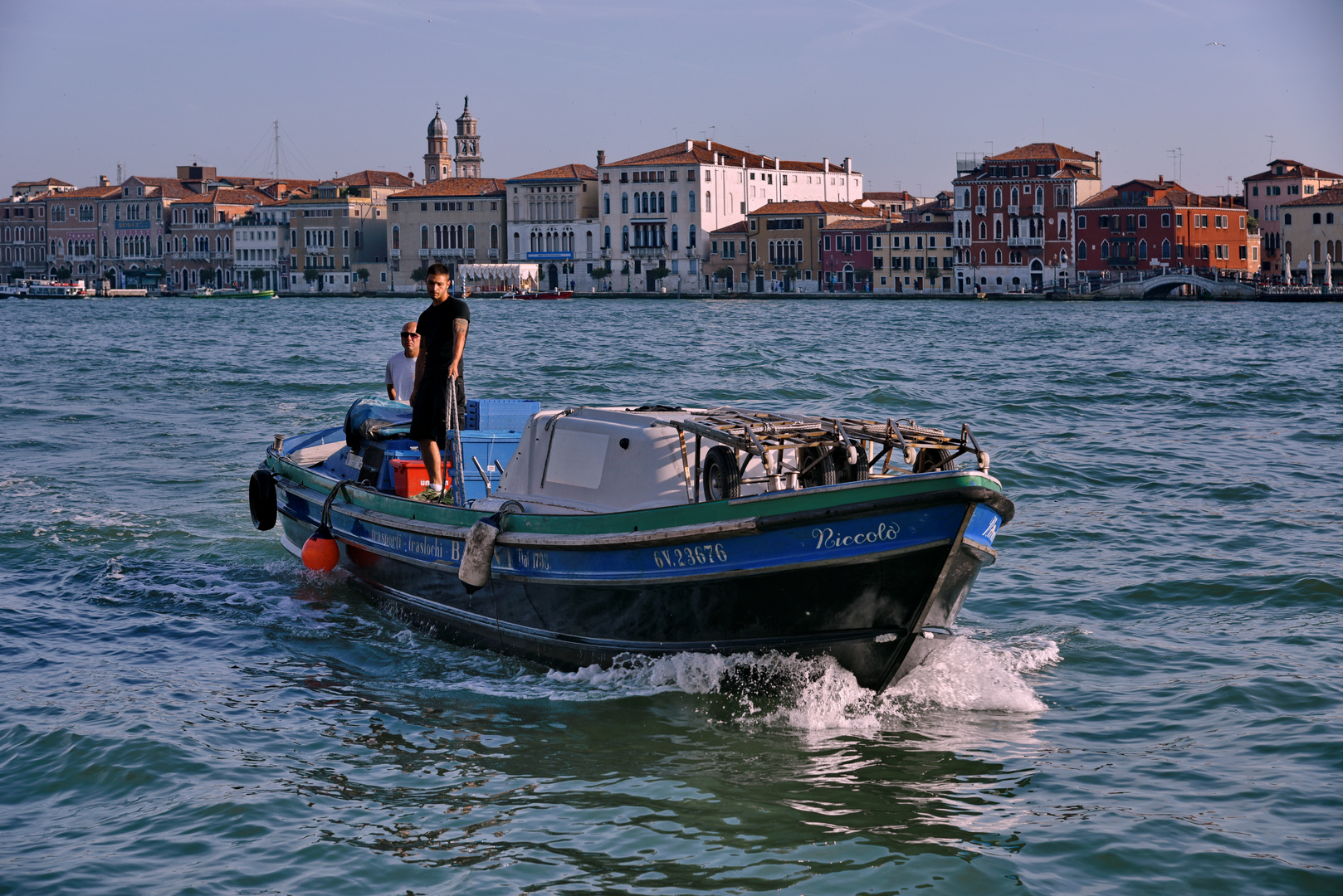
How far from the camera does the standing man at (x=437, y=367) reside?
9.27m

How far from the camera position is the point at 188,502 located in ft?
48.8

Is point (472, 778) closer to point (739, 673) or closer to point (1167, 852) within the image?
point (739, 673)

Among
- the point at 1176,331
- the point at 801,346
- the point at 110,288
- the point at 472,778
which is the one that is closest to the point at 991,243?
the point at 1176,331


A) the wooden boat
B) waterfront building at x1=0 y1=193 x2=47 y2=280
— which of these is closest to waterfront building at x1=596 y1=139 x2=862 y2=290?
waterfront building at x1=0 y1=193 x2=47 y2=280

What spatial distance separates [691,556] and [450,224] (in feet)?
358

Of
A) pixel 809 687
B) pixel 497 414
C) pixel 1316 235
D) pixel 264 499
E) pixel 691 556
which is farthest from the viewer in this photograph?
pixel 1316 235

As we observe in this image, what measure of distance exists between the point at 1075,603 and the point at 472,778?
5.08 meters

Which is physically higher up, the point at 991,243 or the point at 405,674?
the point at 991,243

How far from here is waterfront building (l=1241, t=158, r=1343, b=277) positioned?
91.8 meters

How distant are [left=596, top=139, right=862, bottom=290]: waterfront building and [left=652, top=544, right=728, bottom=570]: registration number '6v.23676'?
3723 inches

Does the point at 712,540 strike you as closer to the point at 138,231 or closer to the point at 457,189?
the point at 457,189

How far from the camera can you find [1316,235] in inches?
3334

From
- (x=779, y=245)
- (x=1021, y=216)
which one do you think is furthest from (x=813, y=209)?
(x=1021, y=216)

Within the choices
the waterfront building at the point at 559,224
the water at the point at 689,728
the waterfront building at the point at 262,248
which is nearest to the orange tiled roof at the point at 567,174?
the waterfront building at the point at 559,224
